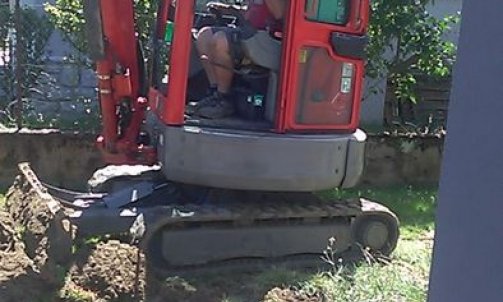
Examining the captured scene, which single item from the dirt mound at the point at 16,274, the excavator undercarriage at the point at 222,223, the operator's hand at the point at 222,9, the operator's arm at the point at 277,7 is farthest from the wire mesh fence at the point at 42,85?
the operator's arm at the point at 277,7

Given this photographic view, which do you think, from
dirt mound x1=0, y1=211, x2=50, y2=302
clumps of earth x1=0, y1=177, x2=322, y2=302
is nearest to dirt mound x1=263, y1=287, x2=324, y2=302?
clumps of earth x1=0, y1=177, x2=322, y2=302

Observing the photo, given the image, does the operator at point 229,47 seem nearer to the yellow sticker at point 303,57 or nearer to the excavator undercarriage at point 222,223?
the yellow sticker at point 303,57

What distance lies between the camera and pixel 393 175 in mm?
7598

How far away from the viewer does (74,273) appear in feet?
15.7

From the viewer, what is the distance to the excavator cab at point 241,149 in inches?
196

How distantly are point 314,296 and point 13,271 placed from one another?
5.51 feet

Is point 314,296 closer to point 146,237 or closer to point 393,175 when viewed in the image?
point 146,237

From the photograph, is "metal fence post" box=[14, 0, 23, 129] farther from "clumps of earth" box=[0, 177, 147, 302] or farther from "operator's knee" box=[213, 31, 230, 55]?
"operator's knee" box=[213, 31, 230, 55]

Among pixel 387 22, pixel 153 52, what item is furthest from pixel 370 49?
pixel 153 52

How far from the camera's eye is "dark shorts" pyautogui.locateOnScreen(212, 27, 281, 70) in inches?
198

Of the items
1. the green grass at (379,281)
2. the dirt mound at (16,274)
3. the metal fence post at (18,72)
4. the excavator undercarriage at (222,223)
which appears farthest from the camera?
the metal fence post at (18,72)

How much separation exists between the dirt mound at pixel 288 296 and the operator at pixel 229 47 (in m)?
1.13

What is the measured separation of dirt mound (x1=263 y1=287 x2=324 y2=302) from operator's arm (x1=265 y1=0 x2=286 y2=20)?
1625 mm

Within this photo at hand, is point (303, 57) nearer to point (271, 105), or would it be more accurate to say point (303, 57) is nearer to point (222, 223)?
point (271, 105)
